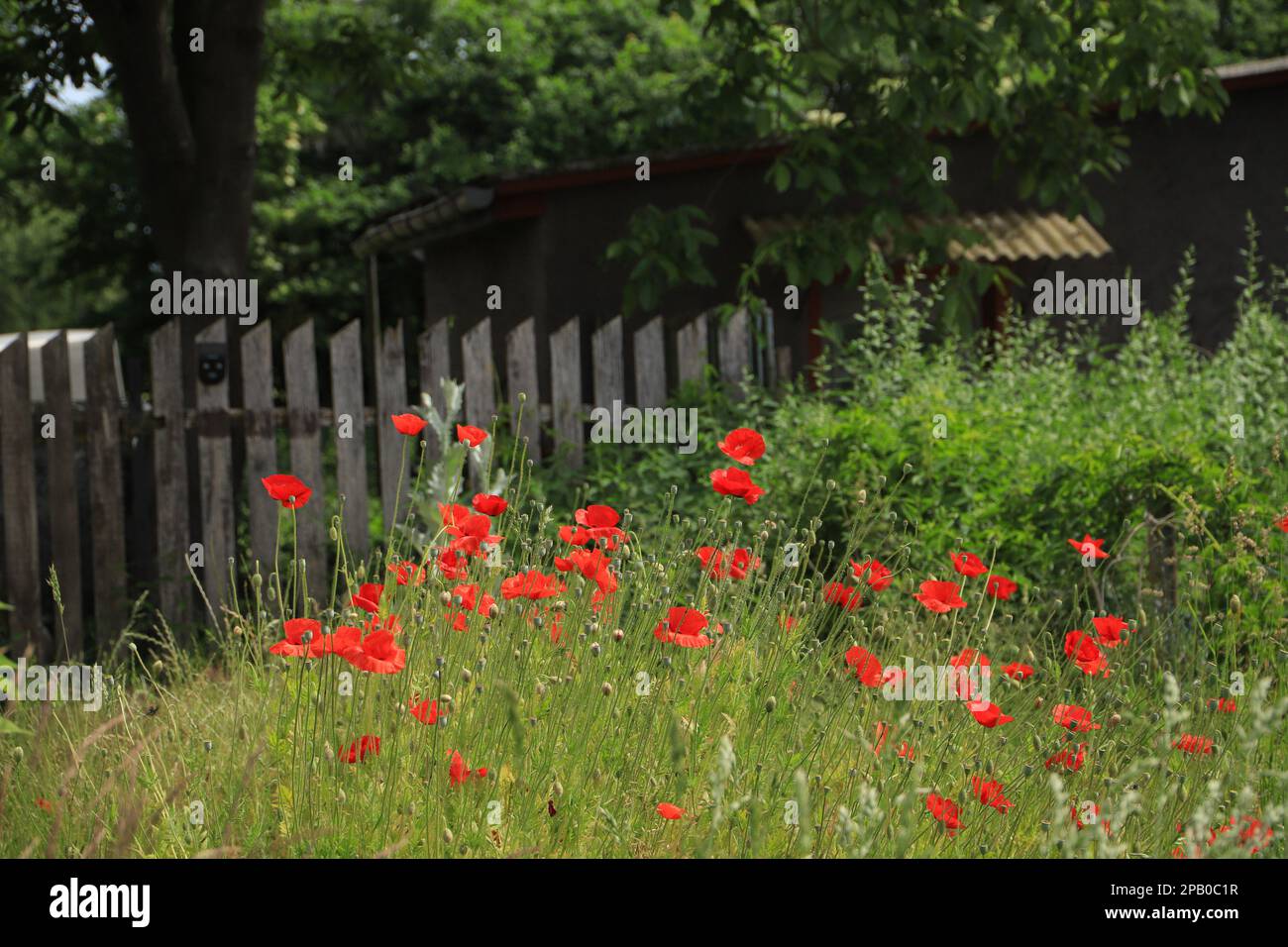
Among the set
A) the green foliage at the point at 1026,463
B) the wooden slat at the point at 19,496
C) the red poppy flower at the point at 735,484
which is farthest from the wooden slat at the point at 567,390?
the red poppy flower at the point at 735,484

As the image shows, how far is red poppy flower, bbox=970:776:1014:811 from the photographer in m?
2.51

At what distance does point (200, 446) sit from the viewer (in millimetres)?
6375

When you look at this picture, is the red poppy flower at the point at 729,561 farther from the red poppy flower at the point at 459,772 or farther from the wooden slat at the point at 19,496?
the wooden slat at the point at 19,496

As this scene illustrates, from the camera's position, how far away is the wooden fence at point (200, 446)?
6.01 metres

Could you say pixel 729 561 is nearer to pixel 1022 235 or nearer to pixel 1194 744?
pixel 1194 744

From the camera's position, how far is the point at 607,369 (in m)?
7.09

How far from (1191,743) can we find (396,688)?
66.8 inches

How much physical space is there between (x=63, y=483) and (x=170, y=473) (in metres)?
0.48

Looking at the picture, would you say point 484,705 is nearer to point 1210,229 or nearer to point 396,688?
point 396,688

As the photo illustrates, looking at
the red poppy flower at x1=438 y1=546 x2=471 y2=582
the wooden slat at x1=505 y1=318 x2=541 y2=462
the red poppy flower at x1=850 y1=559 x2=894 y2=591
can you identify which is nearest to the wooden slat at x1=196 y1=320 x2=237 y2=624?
the wooden slat at x1=505 y1=318 x2=541 y2=462

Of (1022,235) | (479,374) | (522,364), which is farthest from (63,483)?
(1022,235)

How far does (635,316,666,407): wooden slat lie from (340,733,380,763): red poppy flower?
15.4 feet

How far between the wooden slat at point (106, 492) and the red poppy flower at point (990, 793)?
458cm
